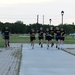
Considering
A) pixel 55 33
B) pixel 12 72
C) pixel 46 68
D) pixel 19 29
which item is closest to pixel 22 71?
pixel 12 72

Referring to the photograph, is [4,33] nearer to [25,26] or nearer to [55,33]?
[55,33]

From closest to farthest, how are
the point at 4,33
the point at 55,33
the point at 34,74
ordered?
the point at 34,74, the point at 55,33, the point at 4,33

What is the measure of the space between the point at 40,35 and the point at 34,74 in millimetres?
20244

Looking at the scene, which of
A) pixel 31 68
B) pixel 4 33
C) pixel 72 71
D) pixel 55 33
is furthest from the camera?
pixel 4 33

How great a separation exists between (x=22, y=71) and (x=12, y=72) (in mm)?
422

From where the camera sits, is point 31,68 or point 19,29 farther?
point 19,29

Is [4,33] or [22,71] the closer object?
[22,71]

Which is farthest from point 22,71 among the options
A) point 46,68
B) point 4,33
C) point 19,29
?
point 19,29

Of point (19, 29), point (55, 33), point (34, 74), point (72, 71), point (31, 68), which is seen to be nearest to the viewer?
point (34, 74)

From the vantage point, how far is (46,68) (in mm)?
13875

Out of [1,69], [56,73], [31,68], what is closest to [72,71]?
[56,73]

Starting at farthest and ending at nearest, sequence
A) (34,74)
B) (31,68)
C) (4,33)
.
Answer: (4,33) → (31,68) → (34,74)

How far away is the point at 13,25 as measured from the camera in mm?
122812

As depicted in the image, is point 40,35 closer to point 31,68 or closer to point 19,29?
point 31,68
